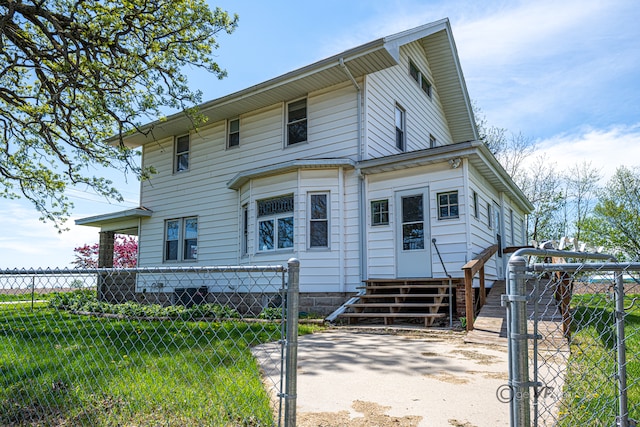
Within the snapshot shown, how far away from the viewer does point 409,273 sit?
9.79 meters

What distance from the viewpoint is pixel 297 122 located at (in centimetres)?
1172

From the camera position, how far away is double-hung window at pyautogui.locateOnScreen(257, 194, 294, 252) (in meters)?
10.6

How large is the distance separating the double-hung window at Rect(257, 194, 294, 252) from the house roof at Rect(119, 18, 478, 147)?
2870 millimetres

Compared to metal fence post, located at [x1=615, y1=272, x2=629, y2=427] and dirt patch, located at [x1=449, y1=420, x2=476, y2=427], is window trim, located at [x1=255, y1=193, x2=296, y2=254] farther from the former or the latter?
metal fence post, located at [x1=615, y1=272, x2=629, y2=427]

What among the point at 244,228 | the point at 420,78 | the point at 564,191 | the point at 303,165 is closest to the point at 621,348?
the point at 303,165

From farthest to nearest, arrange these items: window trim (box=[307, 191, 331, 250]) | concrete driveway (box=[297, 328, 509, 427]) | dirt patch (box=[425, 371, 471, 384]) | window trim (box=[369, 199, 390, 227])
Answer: window trim (box=[307, 191, 331, 250])
window trim (box=[369, 199, 390, 227])
dirt patch (box=[425, 371, 471, 384])
concrete driveway (box=[297, 328, 509, 427])

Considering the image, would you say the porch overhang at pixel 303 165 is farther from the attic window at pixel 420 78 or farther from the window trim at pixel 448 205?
the attic window at pixel 420 78

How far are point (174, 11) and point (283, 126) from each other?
3.92 m

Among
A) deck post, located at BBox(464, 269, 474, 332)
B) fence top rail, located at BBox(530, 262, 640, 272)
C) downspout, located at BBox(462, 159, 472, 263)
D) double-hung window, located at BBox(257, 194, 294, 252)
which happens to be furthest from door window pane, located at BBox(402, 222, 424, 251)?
fence top rail, located at BBox(530, 262, 640, 272)

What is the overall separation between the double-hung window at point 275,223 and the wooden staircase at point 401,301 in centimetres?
228

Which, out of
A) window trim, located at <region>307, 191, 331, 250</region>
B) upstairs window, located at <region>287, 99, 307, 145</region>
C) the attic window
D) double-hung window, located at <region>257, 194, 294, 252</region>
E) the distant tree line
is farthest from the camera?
the distant tree line

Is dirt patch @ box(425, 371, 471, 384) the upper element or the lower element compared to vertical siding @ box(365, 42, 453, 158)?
lower

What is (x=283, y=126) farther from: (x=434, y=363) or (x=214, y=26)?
(x=434, y=363)

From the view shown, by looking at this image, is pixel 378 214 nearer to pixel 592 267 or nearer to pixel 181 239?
pixel 181 239
